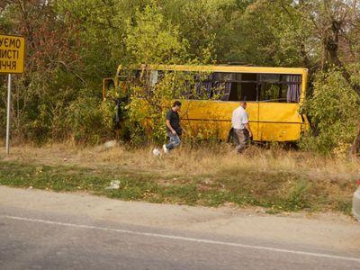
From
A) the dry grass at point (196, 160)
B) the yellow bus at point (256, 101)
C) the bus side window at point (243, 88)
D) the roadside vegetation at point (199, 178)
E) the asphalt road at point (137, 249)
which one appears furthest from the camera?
the bus side window at point (243, 88)

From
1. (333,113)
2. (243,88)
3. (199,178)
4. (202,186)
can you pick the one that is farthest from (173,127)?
(333,113)

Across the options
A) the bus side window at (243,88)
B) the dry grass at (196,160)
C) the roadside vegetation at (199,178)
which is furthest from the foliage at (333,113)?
the bus side window at (243,88)

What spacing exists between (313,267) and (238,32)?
18.2 m

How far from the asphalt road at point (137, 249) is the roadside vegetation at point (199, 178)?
2.10m

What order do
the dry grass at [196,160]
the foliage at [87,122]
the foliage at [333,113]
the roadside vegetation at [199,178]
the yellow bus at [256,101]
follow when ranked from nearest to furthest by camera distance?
the roadside vegetation at [199,178] < the dry grass at [196,160] < the foliage at [333,113] < the foliage at [87,122] < the yellow bus at [256,101]

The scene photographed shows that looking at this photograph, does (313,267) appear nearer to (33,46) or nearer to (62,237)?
(62,237)

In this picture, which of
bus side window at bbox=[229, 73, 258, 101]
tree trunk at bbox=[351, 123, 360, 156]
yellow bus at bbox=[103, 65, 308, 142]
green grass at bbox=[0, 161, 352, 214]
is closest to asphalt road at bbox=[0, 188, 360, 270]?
green grass at bbox=[0, 161, 352, 214]

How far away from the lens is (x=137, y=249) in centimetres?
637

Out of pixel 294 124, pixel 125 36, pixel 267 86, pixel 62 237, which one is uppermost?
pixel 125 36

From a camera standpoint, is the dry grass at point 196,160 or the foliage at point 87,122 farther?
the foliage at point 87,122

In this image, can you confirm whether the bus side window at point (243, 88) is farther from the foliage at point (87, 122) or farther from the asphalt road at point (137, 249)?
the asphalt road at point (137, 249)

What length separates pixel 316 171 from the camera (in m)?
11.1

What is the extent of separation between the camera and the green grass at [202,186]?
9.37 m

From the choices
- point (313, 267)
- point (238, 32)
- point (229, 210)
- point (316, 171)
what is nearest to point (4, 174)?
point (229, 210)
